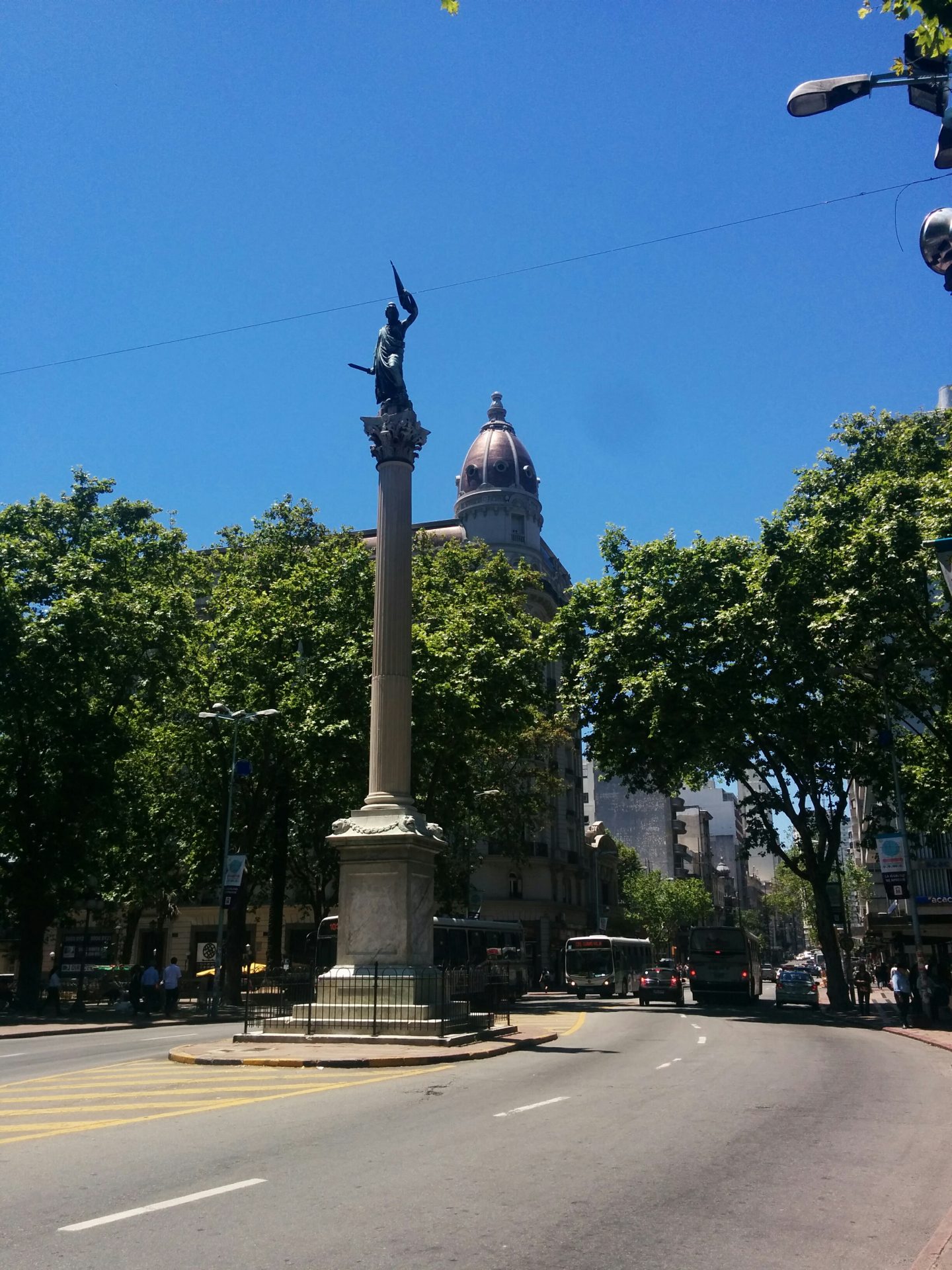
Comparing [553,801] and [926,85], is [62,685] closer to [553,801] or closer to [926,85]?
[926,85]

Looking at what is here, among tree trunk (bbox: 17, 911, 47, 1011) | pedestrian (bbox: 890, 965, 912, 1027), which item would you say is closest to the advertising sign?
pedestrian (bbox: 890, 965, 912, 1027)

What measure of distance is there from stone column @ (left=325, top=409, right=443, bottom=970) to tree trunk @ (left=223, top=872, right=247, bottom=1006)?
51.3 ft

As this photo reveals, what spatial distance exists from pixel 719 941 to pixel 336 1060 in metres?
27.6

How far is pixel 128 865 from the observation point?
40.6m

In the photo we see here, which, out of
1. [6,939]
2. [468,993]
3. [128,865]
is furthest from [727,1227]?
[6,939]

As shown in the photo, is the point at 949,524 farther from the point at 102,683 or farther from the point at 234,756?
the point at 102,683

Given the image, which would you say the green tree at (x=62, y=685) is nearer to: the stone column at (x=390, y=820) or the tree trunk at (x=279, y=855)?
the tree trunk at (x=279, y=855)

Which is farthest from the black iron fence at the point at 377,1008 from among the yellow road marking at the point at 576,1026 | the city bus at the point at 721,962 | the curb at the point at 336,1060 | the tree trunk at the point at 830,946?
the city bus at the point at 721,962

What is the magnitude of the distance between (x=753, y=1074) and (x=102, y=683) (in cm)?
2514

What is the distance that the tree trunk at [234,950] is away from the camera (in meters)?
34.8

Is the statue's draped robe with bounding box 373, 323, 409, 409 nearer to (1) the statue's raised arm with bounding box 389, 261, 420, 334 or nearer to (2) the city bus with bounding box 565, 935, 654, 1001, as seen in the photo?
(1) the statue's raised arm with bounding box 389, 261, 420, 334

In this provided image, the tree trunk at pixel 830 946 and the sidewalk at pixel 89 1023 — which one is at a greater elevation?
the tree trunk at pixel 830 946

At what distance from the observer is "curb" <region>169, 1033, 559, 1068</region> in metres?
16.0

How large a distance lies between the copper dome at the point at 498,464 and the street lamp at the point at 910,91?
2434 inches
